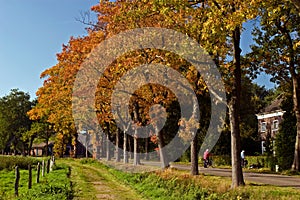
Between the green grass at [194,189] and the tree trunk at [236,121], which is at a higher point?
the tree trunk at [236,121]

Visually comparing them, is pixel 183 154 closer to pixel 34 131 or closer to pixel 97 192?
pixel 34 131

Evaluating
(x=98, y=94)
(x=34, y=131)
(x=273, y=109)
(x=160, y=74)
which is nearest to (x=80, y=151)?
(x=34, y=131)

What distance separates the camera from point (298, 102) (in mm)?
32406

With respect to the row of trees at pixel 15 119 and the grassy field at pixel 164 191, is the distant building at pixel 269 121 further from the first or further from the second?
the row of trees at pixel 15 119

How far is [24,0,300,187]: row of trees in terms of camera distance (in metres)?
15.5

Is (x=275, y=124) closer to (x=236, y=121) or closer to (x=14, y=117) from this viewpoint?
(x=236, y=121)

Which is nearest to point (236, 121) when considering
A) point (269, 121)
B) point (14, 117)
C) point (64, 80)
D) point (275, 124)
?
point (64, 80)

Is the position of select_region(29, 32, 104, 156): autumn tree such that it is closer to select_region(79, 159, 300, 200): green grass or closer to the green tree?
select_region(79, 159, 300, 200): green grass

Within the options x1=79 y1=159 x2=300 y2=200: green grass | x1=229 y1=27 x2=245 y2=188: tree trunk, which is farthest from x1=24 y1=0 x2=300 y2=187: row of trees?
x1=79 y1=159 x2=300 y2=200: green grass

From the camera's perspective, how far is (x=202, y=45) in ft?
64.2

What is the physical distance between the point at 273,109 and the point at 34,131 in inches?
1944

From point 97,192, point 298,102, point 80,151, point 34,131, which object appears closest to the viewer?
point 97,192

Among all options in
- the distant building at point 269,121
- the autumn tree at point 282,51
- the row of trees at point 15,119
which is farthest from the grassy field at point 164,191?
the row of trees at point 15,119

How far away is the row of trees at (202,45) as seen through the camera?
15.5 metres
